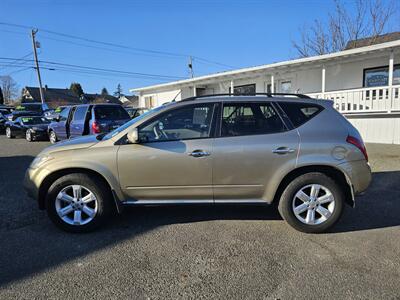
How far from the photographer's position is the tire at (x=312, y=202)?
147 inches

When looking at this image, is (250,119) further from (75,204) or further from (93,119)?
(93,119)

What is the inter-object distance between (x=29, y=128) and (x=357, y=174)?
1510cm

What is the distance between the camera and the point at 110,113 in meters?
10.1

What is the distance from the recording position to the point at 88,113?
1007cm

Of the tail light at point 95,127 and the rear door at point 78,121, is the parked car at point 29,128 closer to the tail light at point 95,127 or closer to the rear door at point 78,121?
the rear door at point 78,121

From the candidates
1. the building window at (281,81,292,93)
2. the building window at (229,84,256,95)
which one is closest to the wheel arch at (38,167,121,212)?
the building window at (281,81,292,93)

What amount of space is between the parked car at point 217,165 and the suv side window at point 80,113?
666 centimetres

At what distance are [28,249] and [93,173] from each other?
3.71ft

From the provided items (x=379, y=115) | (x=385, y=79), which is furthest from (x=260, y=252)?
(x=385, y=79)

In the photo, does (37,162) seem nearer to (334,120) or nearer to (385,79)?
(334,120)

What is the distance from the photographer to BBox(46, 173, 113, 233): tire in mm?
3801

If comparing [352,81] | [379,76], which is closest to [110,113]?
[352,81]

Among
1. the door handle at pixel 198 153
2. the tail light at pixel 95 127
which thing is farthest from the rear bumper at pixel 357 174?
Answer: the tail light at pixel 95 127

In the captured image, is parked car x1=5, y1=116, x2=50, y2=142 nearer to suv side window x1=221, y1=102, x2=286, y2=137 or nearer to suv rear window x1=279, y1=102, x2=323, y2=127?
suv side window x1=221, y1=102, x2=286, y2=137
